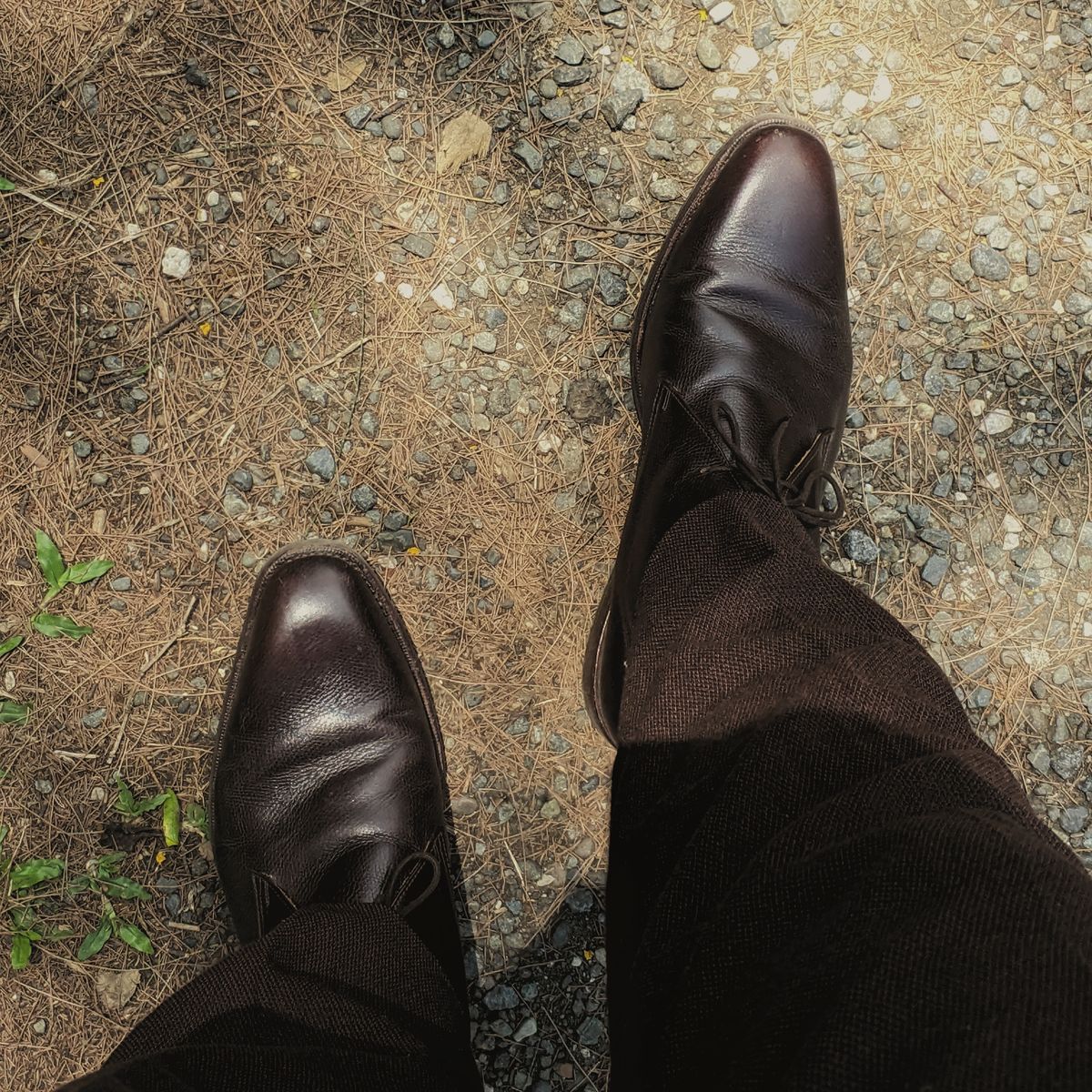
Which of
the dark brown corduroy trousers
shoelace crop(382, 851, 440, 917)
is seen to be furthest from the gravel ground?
the dark brown corduroy trousers

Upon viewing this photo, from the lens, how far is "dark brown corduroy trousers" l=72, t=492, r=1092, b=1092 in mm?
708

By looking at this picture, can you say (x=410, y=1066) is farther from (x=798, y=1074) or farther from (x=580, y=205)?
(x=580, y=205)

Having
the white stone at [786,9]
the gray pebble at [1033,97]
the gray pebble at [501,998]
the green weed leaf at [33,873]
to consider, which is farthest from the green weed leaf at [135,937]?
the gray pebble at [1033,97]

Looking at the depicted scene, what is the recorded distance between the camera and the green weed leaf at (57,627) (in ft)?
5.32

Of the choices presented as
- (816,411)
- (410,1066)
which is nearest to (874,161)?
(816,411)

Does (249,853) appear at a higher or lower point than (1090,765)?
higher

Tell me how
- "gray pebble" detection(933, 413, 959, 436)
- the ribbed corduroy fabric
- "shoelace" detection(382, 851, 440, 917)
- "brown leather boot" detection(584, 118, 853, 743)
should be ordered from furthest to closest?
1. "gray pebble" detection(933, 413, 959, 436)
2. "brown leather boot" detection(584, 118, 853, 743)
3. "shoelace" detection(382, 851, 440, 917)
4. the ribbed corduroy fabric

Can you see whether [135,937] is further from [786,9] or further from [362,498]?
[786,9]

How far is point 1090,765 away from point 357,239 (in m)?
1.84

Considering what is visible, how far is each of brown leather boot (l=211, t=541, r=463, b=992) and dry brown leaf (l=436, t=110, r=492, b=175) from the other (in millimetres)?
797

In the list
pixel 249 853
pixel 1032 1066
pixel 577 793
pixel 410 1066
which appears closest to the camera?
pixel 1032 1066

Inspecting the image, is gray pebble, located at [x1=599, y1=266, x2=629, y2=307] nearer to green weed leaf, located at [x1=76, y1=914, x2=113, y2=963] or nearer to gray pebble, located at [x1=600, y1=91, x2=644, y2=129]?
gray pebble, located at [x1=600, y1=91, x2=644, y2=129]

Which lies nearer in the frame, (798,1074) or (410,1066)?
(798,1074)

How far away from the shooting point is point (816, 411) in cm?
164
